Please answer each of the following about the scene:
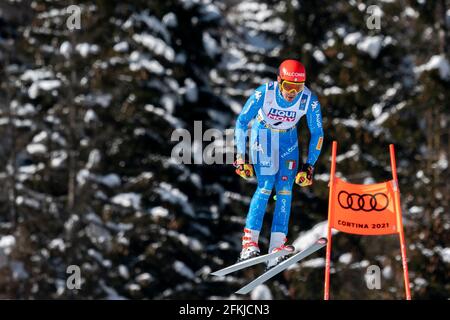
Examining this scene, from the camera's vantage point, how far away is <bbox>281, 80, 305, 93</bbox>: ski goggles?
12875 millimetres

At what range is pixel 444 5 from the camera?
25.8m

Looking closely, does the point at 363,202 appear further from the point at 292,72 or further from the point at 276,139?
the point at 292,72

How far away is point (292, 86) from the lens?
42.4 feet

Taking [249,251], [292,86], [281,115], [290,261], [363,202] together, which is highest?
[292,86]

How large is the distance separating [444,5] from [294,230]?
22.1 feet

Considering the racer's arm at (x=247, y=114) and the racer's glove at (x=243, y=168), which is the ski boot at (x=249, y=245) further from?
the racer's arm at (x=247, y=114)

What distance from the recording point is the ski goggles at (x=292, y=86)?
42.2 ft

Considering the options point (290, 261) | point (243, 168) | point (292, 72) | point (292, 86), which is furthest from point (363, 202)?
point (292, 72)

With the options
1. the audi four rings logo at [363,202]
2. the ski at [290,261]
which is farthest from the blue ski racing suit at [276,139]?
the audi four rings logo at [363,202]

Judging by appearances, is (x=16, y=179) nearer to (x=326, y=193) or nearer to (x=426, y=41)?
(x=326, y=193)

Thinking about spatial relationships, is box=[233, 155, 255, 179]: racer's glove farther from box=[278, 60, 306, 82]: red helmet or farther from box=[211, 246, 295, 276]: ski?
box=[278, 60, 306, 82]: red helmet

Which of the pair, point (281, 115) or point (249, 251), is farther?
point (249, 251)

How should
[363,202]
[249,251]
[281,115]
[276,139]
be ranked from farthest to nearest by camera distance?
[363,202], [249,251], [276,139], [281,115]

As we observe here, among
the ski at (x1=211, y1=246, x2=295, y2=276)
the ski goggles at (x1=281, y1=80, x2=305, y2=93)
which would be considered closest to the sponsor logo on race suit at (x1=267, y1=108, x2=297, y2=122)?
the ski goggles at (x1=281, y1=80, x2=305, y2=93)
